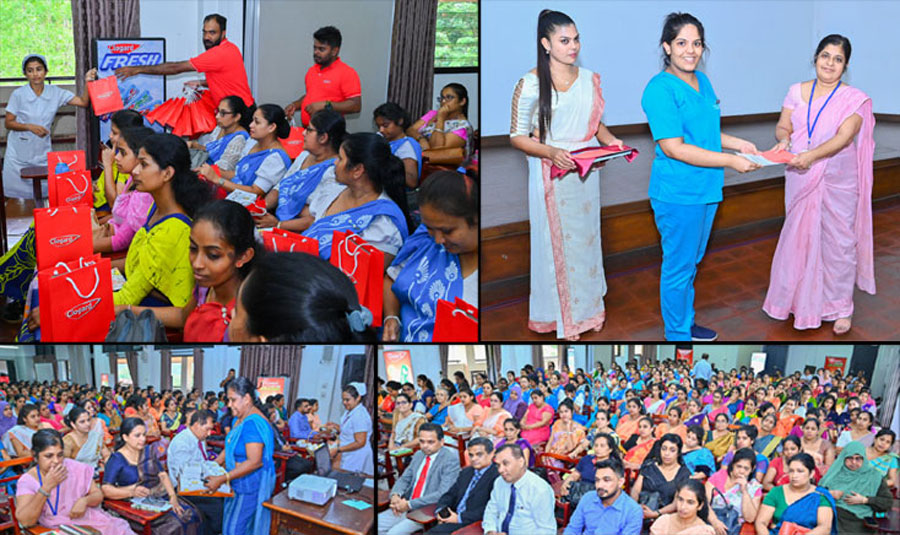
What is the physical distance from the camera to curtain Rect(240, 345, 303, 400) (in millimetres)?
3299

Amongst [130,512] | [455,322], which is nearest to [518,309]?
[455,322]

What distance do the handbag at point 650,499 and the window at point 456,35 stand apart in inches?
68.0

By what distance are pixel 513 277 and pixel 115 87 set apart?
1.75 meters

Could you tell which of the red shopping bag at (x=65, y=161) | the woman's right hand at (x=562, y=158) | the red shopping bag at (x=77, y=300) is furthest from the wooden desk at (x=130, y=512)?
the woman's right hand at (x=562, y=158)

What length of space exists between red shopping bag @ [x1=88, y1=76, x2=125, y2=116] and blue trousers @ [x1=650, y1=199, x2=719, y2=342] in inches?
84.1

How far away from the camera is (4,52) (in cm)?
357

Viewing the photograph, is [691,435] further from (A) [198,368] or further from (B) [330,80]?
(B) [330,80]

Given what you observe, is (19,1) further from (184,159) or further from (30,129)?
(184,159)

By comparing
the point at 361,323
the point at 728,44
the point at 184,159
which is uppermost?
the point at 728,44

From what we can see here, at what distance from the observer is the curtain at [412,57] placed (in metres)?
3.57

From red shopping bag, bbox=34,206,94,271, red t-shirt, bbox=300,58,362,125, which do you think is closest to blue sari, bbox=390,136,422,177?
red t-shirt, bbox=300,58,362,125

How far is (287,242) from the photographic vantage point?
3.41 metres

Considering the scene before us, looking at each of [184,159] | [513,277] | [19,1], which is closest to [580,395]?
[513,277]

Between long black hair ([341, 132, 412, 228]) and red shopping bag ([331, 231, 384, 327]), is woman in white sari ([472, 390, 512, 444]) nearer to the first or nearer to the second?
red shopping bag ([331, 231, 384, 327])
